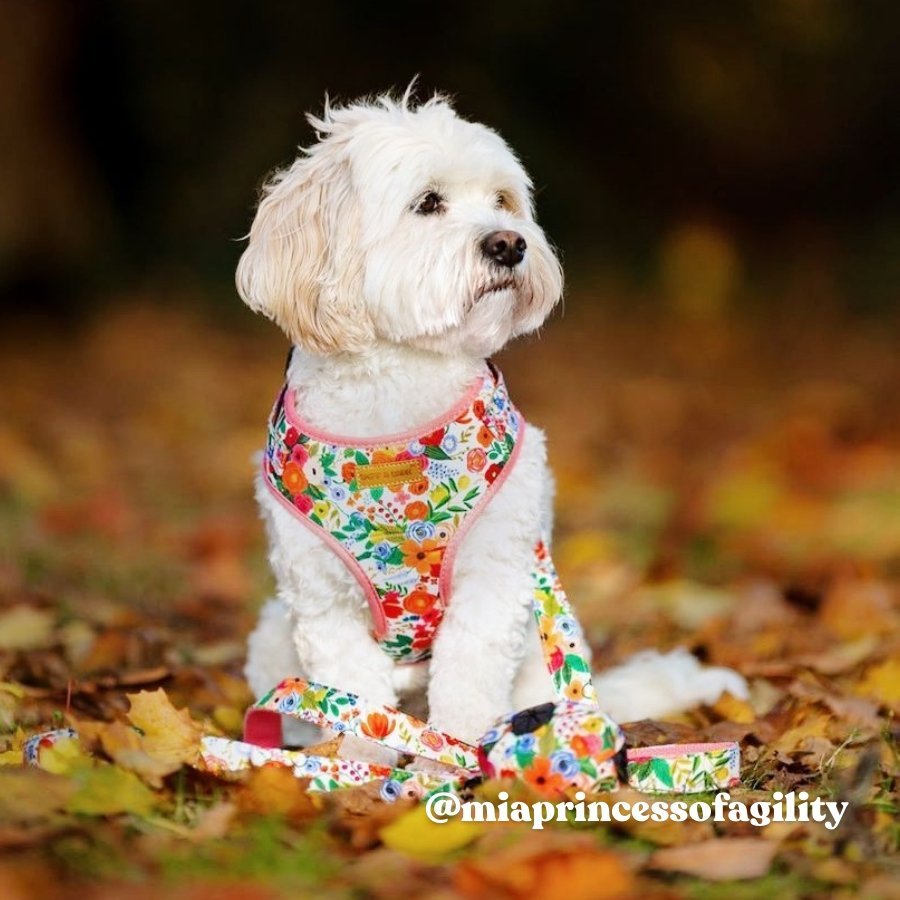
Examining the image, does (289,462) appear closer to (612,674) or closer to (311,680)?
(311,680)

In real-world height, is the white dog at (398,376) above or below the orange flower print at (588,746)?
above

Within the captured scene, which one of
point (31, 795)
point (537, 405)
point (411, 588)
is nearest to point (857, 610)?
point (411, 588)

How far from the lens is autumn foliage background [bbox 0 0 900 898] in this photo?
2805mm

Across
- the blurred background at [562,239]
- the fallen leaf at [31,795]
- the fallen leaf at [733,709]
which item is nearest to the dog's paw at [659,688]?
the fallen leaf at [733,709]

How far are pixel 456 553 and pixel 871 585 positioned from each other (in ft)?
7.84

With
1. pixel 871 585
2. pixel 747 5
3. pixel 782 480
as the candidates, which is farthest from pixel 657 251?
pixel 871 585

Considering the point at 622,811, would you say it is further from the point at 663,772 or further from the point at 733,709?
the point at 733,709

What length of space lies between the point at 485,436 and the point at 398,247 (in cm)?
51

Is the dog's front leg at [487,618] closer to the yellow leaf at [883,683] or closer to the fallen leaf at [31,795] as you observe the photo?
the fallen leaf at [31,795]

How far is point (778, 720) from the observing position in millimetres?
3795

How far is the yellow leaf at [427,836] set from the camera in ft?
9.02

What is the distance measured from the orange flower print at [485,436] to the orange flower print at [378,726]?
2.31 ft

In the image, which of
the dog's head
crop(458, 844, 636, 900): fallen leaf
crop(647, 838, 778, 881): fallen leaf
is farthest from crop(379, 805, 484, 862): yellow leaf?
the dog's head

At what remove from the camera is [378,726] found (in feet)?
Result: 11.1
